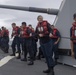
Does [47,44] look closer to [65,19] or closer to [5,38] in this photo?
[65,19]

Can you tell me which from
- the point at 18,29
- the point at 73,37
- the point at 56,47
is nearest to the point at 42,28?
the point at 73,37

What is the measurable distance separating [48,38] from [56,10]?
337cm

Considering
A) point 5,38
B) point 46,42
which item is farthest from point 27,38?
point 5,38

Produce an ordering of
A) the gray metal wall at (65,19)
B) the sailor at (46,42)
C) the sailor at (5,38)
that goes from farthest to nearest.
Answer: the sailor at (5,38) → the gray metal wall at (65,19) → the sailor at (46,42)

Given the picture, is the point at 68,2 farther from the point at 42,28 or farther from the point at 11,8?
the point at 11,8

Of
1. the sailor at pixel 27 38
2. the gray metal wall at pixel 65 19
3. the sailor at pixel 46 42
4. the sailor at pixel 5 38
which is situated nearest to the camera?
the sailor at pixel 46 42

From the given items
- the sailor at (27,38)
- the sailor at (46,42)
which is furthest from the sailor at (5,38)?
the sailor at (46,42)

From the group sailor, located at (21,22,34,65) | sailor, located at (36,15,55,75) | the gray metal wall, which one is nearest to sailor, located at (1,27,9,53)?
sailor, located at (21,22,34,65)

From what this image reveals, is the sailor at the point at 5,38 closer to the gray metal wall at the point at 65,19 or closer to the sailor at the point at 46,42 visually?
the gray metal wall at the point at 65,19

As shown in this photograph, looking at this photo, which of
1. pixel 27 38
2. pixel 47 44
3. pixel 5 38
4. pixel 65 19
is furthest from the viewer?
pixel 5 38

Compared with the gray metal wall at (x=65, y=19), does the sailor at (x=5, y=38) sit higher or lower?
lower

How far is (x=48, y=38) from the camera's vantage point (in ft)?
25.7

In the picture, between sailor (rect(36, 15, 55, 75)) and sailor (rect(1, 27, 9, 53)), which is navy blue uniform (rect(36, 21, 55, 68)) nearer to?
sailor (rect(36, 15, 55, 75))

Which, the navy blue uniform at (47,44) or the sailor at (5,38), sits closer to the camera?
the navy blue uniform at (47,44)
